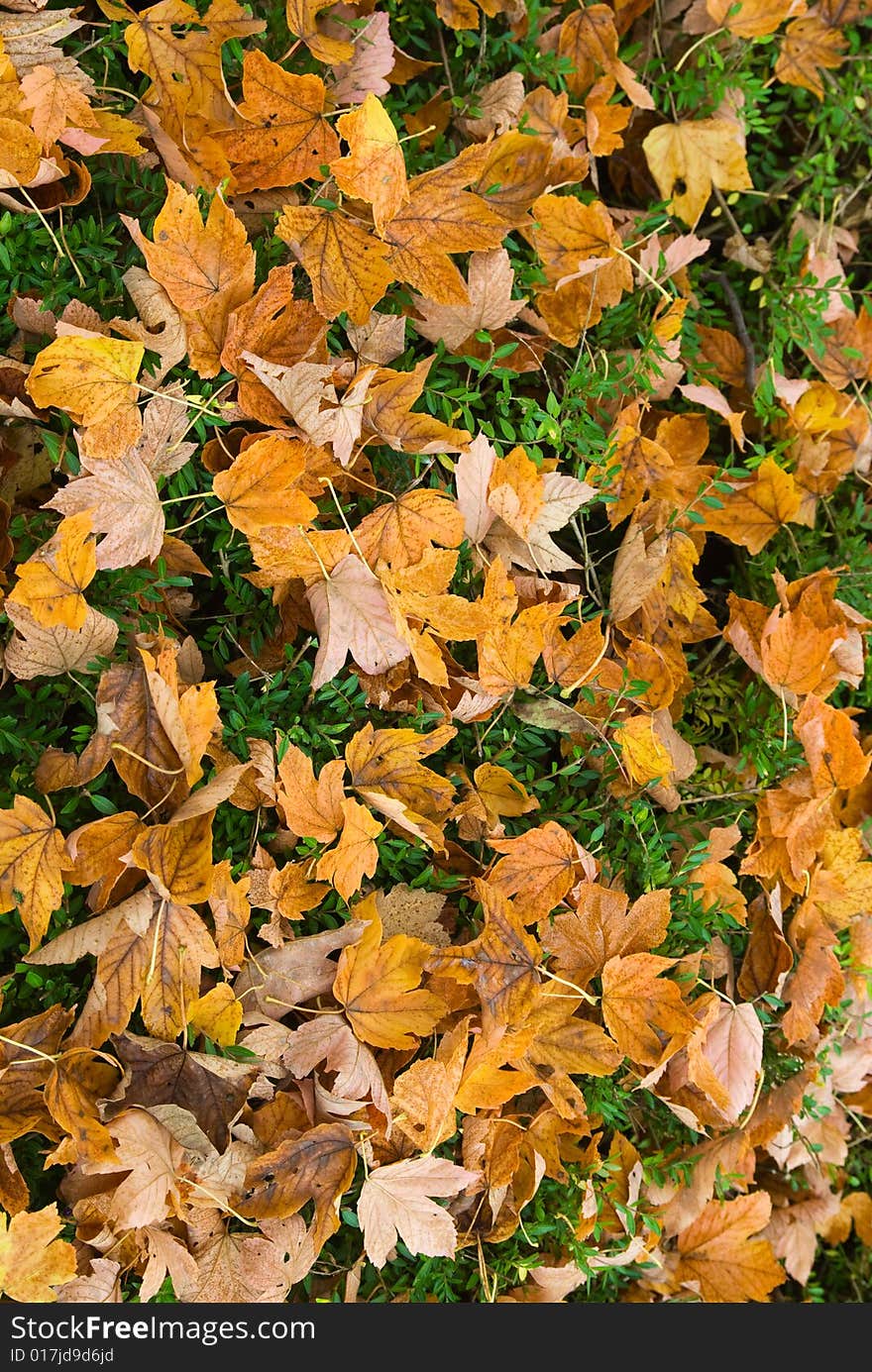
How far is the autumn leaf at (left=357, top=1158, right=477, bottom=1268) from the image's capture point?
1.04m

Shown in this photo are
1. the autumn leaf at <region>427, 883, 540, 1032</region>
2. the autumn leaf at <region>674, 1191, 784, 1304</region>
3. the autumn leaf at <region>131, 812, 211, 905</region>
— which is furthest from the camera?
the autumn leaf at <region>674, 1191, 784, 1304</region>

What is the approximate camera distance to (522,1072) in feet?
3.55

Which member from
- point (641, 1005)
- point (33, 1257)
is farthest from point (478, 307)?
point (33, 1257)

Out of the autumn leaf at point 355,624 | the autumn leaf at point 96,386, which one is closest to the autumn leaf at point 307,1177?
the autumn leaf at point 355,624

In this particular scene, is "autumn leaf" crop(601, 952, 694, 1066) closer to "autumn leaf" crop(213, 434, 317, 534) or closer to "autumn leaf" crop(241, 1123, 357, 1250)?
"autumn leaf" crop(241, 1123, 357, 1250)

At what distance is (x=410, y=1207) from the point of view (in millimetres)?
1046

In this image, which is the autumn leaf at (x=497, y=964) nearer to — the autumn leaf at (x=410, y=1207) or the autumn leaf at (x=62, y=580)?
the autumn leaf at (x=410, y=1207)

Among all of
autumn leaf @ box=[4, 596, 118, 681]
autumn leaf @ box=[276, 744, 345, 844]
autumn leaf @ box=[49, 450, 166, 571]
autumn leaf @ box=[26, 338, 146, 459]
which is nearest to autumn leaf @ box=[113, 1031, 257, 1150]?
autumn leaf @ box=[276, 744, 345, 844]

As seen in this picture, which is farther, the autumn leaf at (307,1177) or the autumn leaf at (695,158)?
the autumn leaf at (695,158)

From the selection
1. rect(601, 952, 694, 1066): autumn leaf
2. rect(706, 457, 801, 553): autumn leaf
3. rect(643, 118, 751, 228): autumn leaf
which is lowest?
rect(601, 952, 694, 1066): autumn leaf

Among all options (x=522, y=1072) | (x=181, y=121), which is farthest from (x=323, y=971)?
(x=181, y=121)

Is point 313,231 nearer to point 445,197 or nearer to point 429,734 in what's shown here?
point 445,197

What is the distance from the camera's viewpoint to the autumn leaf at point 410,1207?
1.04m

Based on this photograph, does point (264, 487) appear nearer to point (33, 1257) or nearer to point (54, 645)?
point (54, 645)
